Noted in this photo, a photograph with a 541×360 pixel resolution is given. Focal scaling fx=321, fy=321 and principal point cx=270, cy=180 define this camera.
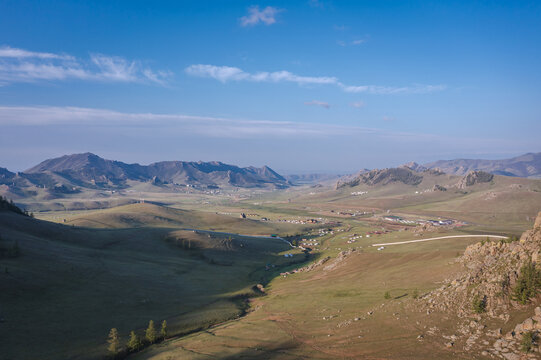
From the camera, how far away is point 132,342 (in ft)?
167

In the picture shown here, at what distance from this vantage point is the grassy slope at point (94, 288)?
52.6 meters

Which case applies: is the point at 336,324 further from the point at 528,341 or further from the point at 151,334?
the point at 151,334

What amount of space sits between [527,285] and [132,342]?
54629 mm

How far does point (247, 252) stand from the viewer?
153 m

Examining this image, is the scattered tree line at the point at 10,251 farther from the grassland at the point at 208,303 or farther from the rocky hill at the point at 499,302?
the rocky hill at the point at 499,302

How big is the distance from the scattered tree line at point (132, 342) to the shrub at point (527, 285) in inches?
2041

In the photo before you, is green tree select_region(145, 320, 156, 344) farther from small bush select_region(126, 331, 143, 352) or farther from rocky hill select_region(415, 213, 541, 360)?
rocky hill select_region(415, 213, 541, 360)

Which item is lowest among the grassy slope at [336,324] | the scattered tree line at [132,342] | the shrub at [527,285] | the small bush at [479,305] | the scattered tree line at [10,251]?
the scattered tree line at [132,342]

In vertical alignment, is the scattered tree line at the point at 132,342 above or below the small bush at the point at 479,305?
below

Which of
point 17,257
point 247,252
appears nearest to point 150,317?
point 17,257

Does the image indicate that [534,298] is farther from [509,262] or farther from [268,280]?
[268,280]

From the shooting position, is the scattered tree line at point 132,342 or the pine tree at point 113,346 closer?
the pine tree at point 113,346

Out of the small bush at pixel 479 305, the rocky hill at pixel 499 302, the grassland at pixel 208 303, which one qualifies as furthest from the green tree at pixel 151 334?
the small bush at pixel 479 305

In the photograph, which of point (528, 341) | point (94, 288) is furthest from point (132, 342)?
point (528, 341)
